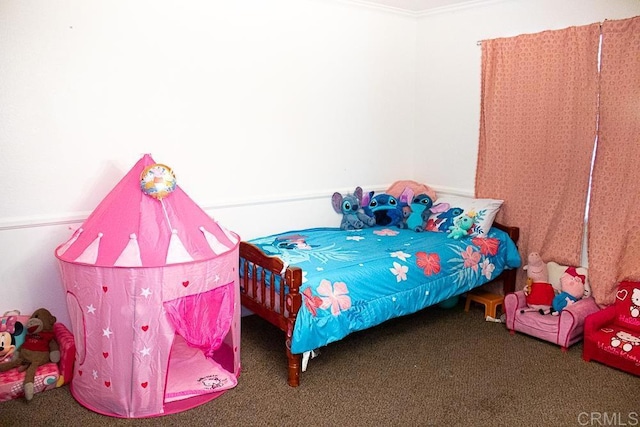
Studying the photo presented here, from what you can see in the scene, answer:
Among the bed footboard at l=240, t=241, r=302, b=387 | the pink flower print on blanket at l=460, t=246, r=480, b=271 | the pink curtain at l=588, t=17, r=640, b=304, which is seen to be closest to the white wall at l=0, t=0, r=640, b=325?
the pink curtain at l=588, t=17, r=640, b=304

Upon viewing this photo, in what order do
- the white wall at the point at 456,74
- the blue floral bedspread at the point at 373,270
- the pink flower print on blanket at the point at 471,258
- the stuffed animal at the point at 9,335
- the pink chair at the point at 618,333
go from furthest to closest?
1. the white wall at the point at 456,74
2. the pink flower print on blanket at the point at 471,258
3. the pink chair at the point at 618,333
4. the blue floral bedspread at the point at 373,270
5. the stuffed animal at the point at 9,335

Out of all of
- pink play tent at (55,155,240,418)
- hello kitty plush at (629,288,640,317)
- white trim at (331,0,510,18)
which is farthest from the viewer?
white trim at (331,0,510,18)

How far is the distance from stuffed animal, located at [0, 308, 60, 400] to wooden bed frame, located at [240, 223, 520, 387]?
1155mm

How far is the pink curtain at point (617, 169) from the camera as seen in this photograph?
3.31m

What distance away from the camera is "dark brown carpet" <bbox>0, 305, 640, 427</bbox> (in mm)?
2605

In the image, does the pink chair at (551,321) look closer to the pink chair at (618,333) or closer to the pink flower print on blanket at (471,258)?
the pink chair at (618,333)

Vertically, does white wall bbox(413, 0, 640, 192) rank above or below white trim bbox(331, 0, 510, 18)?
below

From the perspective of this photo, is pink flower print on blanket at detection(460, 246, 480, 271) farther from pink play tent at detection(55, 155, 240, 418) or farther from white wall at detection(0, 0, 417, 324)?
pink play tent at detection(55, 155, 240, 418)

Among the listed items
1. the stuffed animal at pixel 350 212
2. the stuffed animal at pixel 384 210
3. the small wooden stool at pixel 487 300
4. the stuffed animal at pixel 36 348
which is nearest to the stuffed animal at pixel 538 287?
the small wooden stool at pixel 487 300

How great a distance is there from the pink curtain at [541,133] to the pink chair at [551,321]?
42 centimetres

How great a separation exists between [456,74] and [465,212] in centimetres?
122

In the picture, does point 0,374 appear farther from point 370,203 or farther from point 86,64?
point 370,203

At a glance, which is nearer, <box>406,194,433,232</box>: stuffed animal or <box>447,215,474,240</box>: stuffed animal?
<box>447,215,474,240</box>: stuffed animal

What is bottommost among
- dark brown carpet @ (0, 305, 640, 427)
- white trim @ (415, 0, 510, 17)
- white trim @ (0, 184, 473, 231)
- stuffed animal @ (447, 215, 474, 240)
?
dark brown carpet @ (0, 305, 640, 427)
